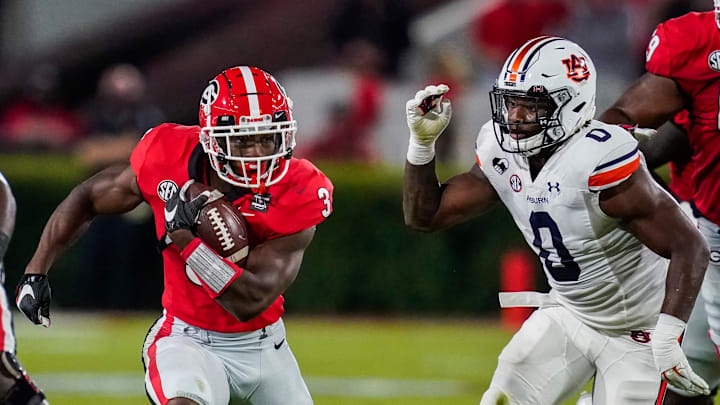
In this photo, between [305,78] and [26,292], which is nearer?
[26,292]

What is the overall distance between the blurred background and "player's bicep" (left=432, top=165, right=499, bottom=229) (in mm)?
2527

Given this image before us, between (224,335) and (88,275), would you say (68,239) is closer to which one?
(224,335)

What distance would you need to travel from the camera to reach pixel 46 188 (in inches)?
400

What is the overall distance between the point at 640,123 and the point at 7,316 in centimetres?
255

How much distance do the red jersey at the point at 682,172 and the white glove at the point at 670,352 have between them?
1117mm

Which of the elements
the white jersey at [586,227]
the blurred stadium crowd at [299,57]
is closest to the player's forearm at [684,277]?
the white jersey at [586,227]

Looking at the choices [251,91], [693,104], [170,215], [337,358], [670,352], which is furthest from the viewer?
[337,358]

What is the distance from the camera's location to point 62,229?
188 inches

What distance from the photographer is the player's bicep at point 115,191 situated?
4789 mm

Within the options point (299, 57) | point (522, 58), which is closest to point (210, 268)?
point (522, 58)

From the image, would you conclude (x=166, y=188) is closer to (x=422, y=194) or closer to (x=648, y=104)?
(x=422, y=194)

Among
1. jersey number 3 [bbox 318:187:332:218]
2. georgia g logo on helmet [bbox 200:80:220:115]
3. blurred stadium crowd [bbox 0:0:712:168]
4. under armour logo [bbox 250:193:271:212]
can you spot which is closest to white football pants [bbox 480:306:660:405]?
jersey number 3 [bbox 318:187:332:218]

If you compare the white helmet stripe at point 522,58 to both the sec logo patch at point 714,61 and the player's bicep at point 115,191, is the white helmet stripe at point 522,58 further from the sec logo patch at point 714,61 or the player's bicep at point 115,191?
the player's bicep at point 115,191

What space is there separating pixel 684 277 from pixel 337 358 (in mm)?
4452
